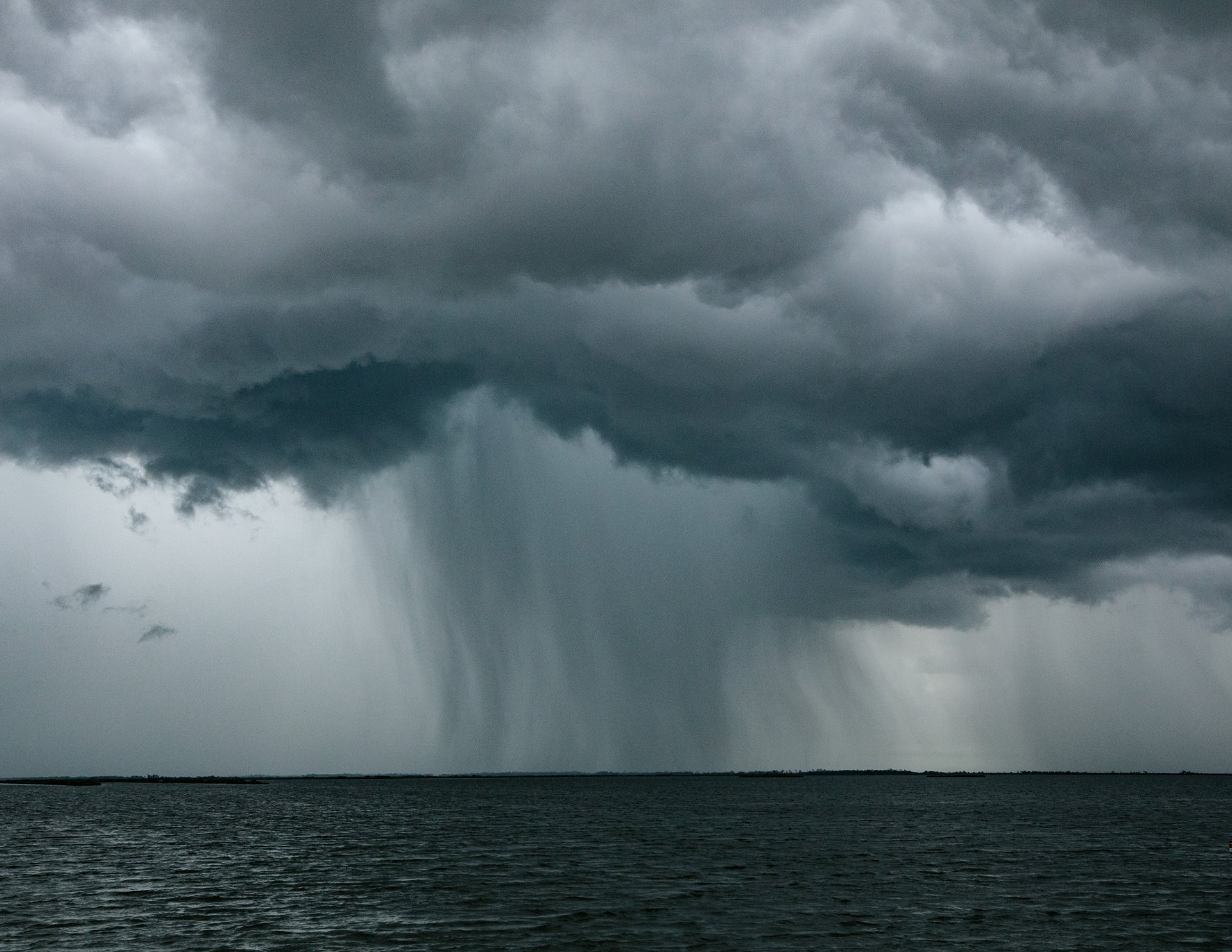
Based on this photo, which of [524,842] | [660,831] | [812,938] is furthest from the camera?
[660,831]

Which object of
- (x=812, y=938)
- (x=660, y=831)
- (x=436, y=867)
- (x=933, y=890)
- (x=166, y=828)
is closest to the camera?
(x=812, y=938)

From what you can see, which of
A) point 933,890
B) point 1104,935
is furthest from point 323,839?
point 1104,935

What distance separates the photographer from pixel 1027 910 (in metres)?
64.9

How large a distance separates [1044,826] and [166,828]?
12336cm

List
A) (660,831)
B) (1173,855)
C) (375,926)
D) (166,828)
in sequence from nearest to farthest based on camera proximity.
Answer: (375,926) → (1173,855) → (660,831) → (166,828)

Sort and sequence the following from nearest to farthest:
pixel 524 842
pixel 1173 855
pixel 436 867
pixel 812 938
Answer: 1. pixel 812 938
2. pixel 436 867
3. pixel 1173 855
4. pixel 524 842

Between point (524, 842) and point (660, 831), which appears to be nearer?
point (524, 842)

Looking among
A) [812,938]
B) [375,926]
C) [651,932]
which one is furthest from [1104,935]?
[375,926]

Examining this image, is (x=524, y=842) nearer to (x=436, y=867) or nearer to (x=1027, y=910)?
(x=436, y=867)

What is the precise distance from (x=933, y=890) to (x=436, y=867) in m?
40.5

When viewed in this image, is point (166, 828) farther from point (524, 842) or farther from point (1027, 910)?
point (1027, 910)

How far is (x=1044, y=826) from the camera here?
152 metres

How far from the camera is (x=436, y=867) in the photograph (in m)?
89.4

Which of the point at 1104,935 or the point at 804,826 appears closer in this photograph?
the point at 1104,935
